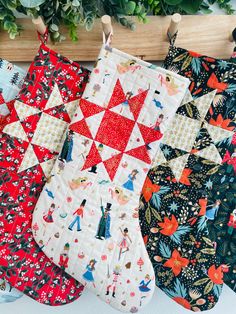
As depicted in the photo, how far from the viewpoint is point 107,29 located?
1.09 metres

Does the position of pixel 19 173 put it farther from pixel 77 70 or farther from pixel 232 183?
pixel 232 183

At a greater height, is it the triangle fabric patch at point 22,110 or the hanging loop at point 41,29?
the hanging loop at point 41,29

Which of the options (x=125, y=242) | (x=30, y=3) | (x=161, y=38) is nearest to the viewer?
(x=30, y=3)

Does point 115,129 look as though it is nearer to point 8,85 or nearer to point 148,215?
point 148,215

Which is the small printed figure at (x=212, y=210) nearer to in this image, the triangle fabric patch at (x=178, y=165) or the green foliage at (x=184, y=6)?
the triangle fabric patch at (x=178, y=165)

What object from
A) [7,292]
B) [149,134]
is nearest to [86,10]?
[149,134]

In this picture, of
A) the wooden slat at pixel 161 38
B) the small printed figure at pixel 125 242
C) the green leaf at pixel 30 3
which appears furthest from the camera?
the wooden slat at pixel 161 38

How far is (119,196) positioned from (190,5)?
601mm

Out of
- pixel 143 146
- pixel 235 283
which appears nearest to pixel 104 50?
pixel 143 146

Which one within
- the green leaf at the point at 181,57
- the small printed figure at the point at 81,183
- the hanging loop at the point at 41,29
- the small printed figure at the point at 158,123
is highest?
the green leaf at the point at 181,57

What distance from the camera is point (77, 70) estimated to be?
1.14 metres

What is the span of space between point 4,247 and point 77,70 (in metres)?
0.54

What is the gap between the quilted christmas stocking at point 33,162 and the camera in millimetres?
1107

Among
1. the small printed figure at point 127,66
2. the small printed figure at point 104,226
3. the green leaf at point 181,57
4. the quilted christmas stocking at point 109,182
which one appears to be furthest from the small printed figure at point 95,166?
the green leaf at point 181,57
